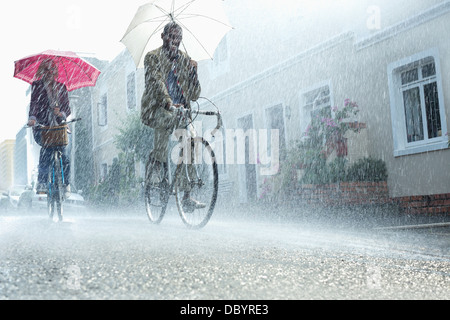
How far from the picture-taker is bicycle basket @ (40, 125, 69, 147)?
6.31 meters

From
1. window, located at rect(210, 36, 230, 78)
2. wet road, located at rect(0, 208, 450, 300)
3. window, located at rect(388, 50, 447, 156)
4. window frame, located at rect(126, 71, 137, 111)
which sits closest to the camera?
wet road, located at rect(0, 208, 450, 300)

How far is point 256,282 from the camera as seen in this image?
2287mm

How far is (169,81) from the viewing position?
203 inches

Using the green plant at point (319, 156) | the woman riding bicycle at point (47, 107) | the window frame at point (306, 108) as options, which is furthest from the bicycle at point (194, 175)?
the window frame at point (306, 108)

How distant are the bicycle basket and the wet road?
2.36 m

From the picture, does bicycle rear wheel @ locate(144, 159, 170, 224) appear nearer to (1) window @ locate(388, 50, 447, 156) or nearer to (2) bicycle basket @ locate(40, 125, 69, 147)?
(2) bicycle basket @ locate(40, 125, 69, 147)

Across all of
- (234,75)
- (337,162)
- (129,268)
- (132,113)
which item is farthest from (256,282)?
(132,113)

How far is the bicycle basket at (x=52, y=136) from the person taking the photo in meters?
6.31

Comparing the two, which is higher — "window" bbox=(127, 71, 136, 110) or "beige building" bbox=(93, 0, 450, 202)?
"window" bbox=(127, 71, 136, 110)

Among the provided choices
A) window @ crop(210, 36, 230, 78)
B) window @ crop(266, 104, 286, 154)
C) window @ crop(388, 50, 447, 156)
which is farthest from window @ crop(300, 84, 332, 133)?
window @ crop(210, 36, 230, 78)

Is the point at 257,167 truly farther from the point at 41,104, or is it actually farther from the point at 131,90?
the point at 131,90

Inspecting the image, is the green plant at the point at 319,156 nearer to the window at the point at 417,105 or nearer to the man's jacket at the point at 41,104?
the window at the point at 417,105

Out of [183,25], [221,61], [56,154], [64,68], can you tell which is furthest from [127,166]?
[183,25]

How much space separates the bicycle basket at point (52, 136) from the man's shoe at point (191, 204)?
2120 mm
